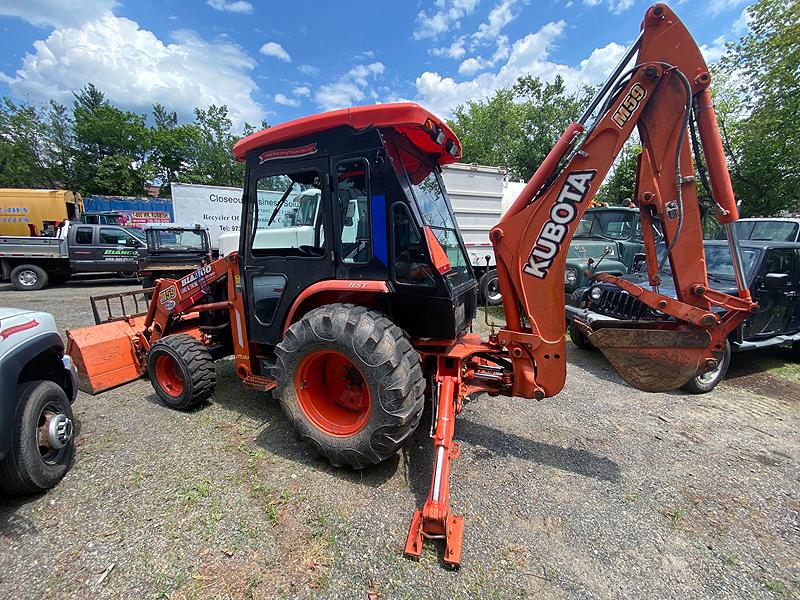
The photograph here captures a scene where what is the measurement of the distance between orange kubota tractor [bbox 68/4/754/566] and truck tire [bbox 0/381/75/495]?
5.14 ft

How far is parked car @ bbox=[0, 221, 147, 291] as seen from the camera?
11.5 m

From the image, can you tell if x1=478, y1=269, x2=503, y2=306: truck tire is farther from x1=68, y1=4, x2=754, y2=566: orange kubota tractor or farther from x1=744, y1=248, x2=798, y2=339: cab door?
x1=68, y1=4, x2=754, y2=566: orange kubota tractor

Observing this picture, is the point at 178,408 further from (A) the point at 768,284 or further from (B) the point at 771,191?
(B) the point at 771,191

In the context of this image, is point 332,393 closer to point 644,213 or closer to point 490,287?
point 644,213

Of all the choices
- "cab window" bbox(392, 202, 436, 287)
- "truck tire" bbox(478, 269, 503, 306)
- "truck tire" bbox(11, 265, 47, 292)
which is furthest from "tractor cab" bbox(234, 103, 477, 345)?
"truck tire" bbox(11, 265, 47, 292)

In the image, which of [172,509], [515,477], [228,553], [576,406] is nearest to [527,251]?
[515,477]

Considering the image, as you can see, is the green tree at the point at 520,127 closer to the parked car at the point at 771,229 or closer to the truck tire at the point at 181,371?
the parked car at the point at 771,229

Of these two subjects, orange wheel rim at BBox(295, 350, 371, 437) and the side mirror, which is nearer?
orange wheel rim at BBox(295, 350, 371, 437)

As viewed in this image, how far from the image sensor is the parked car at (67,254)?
1150 centimetres

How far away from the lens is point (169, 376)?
12.3 feet

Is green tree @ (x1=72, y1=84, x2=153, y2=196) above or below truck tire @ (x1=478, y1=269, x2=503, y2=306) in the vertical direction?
above

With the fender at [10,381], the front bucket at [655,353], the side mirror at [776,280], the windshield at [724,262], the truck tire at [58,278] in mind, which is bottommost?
the truck tire at [58,278]

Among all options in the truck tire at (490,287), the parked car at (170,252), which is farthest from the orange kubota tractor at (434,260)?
the parked car at (170,252)

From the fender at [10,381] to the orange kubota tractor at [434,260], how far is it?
1577 millimetres
